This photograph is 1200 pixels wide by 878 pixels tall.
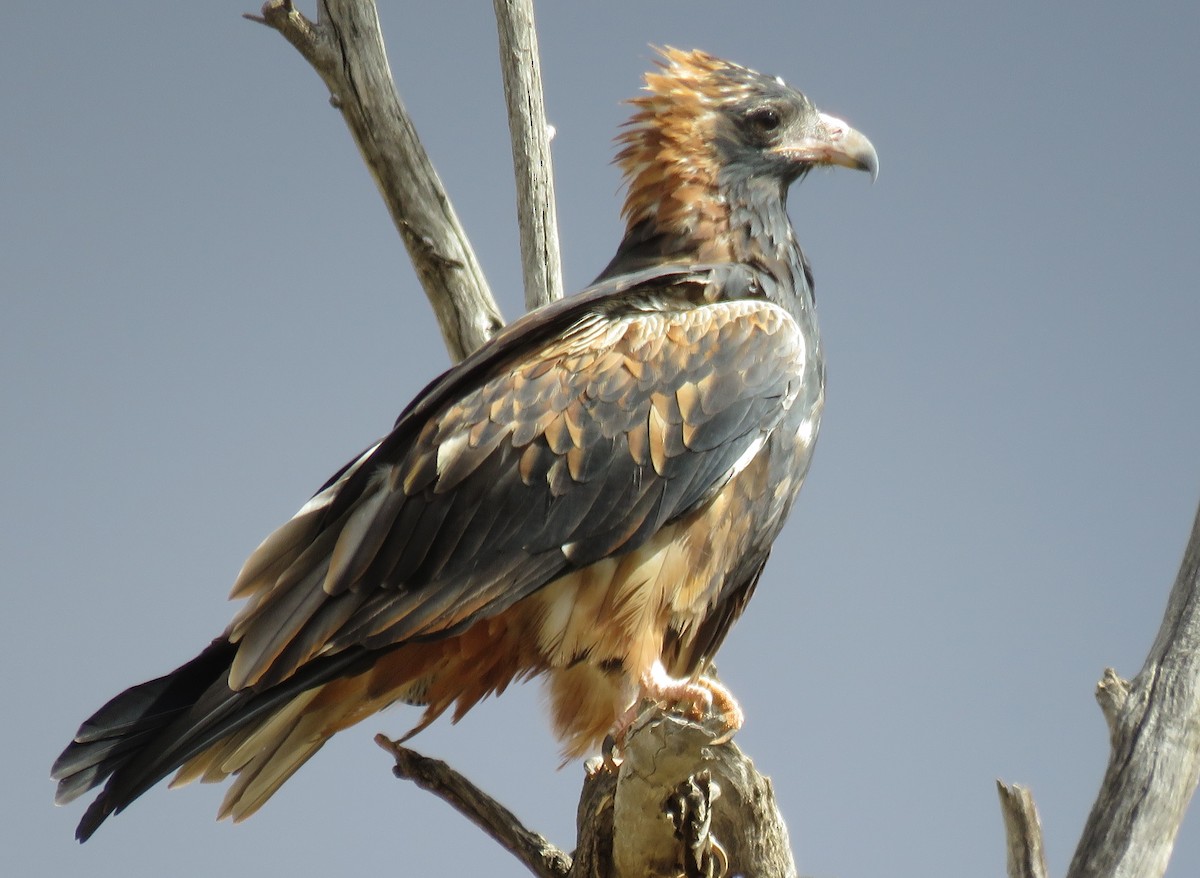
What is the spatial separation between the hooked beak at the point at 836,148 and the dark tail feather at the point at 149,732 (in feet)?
7.14

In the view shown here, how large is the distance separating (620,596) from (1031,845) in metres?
1.23

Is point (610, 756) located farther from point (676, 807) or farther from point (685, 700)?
point (676, 807)

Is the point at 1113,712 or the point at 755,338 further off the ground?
the point at 755,338

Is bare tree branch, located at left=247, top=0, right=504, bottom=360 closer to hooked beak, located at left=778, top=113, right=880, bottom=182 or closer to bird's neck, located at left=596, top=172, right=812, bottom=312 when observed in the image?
bird's neck, located at left=596, top=172, right=812, bottom=312

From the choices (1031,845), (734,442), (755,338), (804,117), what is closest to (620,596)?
(734,442)

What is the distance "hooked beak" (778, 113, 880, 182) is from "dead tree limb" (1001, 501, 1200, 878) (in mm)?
1566

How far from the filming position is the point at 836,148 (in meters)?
4.50

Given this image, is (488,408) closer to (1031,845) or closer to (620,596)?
(620,596)

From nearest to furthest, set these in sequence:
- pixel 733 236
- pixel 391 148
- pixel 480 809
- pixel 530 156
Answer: pixel 480 809, pixel 733 236, pixel 391 148, pixel 530 156

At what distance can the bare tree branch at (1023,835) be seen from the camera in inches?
138

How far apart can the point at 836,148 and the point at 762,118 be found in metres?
0.27

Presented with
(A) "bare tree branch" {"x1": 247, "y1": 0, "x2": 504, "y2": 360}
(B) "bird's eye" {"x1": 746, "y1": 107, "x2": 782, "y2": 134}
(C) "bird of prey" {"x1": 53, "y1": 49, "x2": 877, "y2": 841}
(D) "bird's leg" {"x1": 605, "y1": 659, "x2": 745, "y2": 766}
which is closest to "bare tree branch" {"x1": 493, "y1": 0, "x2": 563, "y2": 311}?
(A) "bare tree branch" {"x1": 247, "y1": 0, "x2": 504, "y2": 360}

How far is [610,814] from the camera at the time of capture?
3395 mm

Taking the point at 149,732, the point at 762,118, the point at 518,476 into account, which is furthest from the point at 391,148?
the point at 149,732
